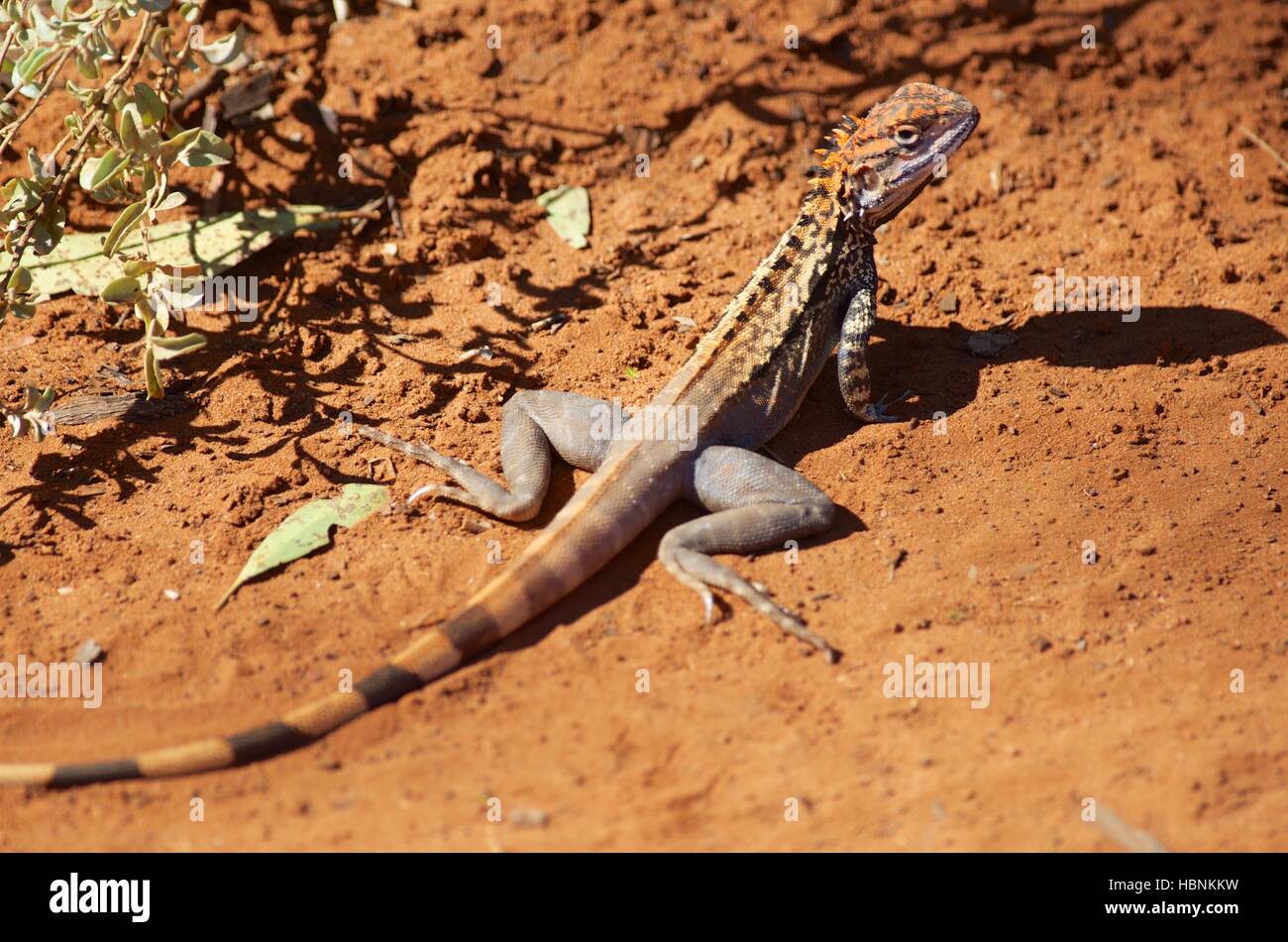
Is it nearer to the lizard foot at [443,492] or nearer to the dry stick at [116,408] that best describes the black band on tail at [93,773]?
the lizard foot at [443,492]

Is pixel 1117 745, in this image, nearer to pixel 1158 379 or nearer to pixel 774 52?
pixel 1158 379

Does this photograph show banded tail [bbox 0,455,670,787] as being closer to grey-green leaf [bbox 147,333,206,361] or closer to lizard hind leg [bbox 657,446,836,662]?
lizard hind leg [bbox 657,446,836,662]

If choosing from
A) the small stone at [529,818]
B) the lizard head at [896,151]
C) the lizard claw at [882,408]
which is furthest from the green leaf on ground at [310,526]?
the lizard head at [896,151]

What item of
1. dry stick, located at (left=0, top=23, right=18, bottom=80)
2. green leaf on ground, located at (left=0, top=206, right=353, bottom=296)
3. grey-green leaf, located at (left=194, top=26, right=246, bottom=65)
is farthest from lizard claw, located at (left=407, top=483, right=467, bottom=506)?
dry stick, located at (left=0, top=23, right=18, bottom=80)

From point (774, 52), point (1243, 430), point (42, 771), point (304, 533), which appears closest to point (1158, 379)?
point (1243, 430)

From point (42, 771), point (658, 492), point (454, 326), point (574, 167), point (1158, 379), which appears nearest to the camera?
point (42, 771)

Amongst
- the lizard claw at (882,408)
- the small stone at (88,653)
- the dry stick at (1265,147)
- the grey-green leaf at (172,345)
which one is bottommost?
the small stone at (88,653)

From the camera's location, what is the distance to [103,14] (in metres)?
6.17

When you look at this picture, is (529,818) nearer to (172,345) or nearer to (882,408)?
(172,345)

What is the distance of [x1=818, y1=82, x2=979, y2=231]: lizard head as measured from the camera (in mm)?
6801

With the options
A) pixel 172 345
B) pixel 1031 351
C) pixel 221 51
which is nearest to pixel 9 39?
pixel 221 51

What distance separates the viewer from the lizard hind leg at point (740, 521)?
561 cm

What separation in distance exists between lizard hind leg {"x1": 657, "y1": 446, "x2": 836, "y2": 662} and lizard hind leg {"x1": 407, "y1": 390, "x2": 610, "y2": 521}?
69 cm

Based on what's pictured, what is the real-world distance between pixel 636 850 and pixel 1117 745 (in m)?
2.19
